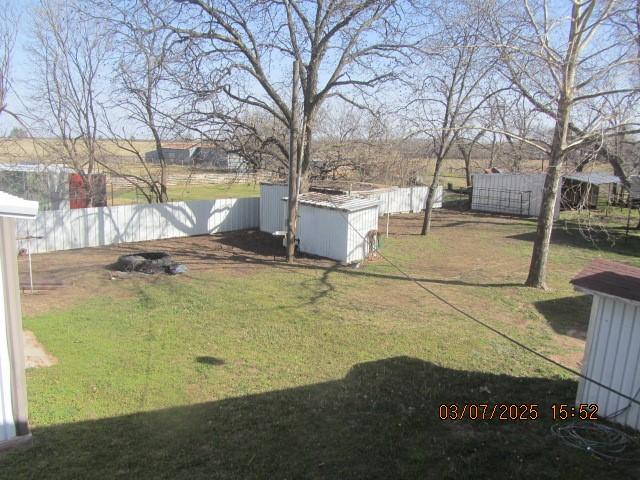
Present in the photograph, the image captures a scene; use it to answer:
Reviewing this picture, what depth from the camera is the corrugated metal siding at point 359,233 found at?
51.7ft

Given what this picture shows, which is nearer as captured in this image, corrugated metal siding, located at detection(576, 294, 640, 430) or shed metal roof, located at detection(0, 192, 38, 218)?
shed metal roof, located at detection(0, 192, 38, 218)

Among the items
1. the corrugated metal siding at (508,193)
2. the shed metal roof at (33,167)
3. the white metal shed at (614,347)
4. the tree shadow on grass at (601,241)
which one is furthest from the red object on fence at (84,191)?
the corrugated metal siding at (508,193)

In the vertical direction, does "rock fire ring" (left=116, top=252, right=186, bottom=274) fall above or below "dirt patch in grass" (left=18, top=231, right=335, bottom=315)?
above

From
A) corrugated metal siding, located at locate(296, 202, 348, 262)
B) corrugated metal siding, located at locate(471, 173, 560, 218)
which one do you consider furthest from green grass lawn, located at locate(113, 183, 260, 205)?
corrugated metal siding, located at locate(471, 173, 560, 218)

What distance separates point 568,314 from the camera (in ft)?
36.1

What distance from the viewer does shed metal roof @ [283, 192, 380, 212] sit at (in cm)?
1589

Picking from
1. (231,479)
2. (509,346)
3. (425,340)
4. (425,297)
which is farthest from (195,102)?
(231,479)

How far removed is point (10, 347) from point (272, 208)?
→ 15.4 m

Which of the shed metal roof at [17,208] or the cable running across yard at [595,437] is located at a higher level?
the shed metal roof at [17,208]

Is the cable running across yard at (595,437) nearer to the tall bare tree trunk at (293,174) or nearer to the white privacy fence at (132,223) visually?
the tall bare tree trunk at (293,174)

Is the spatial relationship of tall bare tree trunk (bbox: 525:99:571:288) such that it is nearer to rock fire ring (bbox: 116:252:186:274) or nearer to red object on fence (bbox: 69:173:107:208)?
rock fire ring (bbox: 116:252:186:274)

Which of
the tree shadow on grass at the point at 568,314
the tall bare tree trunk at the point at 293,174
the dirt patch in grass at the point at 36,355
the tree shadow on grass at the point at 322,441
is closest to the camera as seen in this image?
the tree shadow on grass at the point at 322,441

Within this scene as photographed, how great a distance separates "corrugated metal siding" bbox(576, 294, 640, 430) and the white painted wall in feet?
33.2

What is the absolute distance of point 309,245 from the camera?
16844mm
